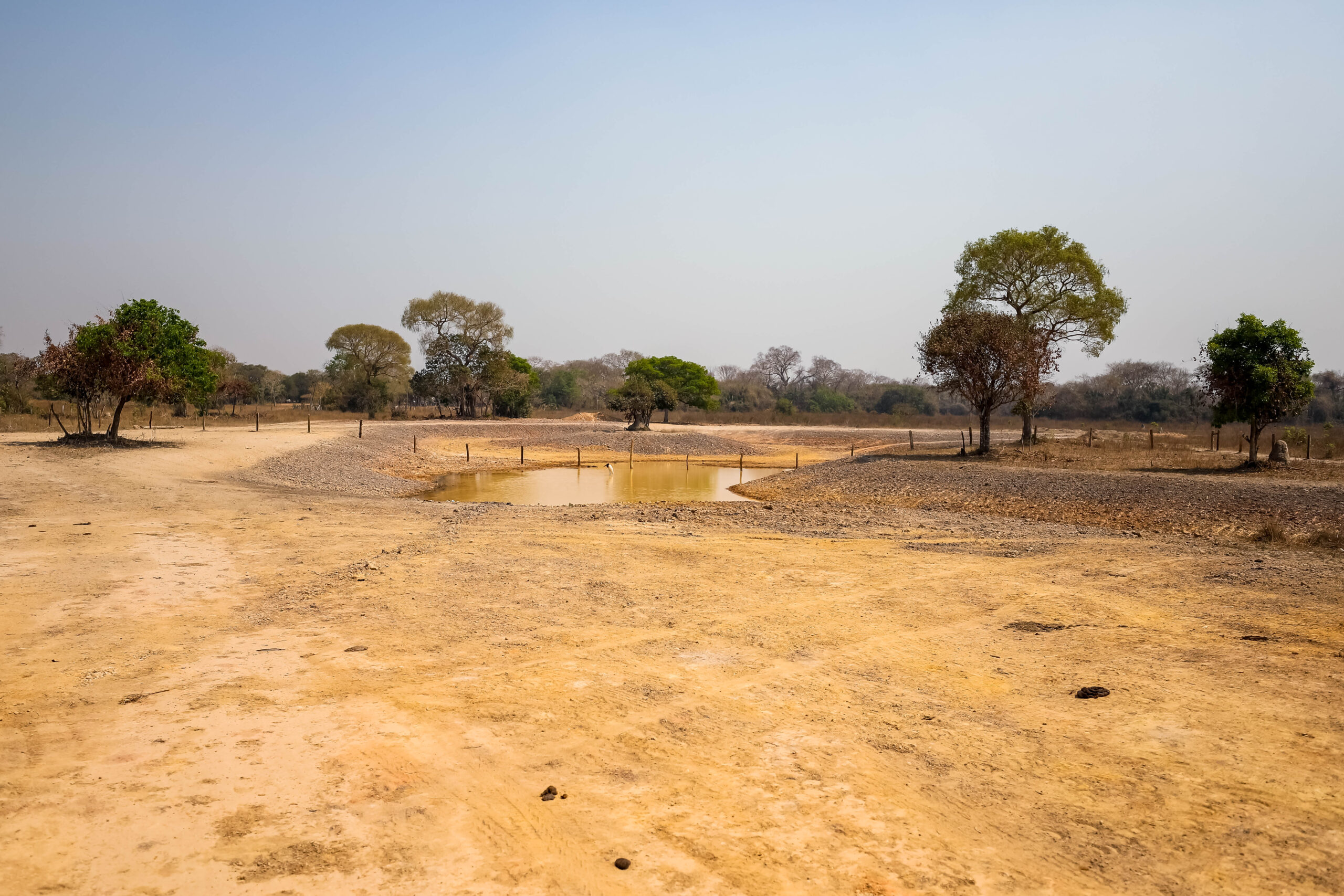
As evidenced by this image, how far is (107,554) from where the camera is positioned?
10.7 metres

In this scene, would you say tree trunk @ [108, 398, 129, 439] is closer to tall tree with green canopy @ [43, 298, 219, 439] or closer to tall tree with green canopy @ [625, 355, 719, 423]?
tall tree with green canopy @ [43, 298, 219, 439]

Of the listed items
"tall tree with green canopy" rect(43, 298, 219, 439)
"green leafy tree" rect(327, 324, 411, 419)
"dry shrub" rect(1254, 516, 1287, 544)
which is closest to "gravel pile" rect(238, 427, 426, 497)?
"tall tree with green canopy" rect(43, 298, 219, 439)

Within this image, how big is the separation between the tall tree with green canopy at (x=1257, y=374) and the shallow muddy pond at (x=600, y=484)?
14492 millimetres

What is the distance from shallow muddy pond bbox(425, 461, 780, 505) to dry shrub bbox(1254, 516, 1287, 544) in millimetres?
14090

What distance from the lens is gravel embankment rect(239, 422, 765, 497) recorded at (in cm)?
2638

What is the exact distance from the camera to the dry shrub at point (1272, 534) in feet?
47.2

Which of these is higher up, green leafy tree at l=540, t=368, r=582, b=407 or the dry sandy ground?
green leafy tree at l=540, t=368, r=582, b=407

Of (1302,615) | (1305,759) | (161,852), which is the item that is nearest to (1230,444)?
(1302,615)

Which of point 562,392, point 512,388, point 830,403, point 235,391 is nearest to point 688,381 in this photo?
point 512,388

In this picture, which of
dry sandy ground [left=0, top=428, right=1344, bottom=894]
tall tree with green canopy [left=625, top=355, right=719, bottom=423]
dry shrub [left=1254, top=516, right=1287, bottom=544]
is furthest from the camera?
tall tree with green canopy [left=625, top=355, right=719, bottom=423]

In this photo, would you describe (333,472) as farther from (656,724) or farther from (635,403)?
(635,403)

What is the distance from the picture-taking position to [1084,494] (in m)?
19.7

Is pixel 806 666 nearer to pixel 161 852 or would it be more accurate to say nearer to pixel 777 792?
pixel 777 792

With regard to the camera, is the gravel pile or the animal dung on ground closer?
the animal dung on ground
